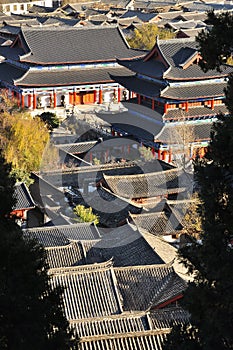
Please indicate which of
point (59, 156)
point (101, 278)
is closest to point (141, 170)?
point (59, 156)

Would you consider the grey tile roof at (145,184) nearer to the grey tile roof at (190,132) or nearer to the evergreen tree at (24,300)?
the grey tile roof at (190,132)

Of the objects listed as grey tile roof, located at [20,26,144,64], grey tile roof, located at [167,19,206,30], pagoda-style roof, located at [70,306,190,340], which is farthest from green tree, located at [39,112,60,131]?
grey tile roof, located at [167,19,206,30]

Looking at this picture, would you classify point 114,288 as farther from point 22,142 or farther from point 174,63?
point 174,63

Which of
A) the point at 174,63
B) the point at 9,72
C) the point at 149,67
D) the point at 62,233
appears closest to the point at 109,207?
the point at 62,233

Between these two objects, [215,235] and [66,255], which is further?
[66,255]

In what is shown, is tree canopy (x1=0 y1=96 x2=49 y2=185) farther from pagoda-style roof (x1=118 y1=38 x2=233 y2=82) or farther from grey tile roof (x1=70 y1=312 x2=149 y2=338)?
grey tile roof (x1=70 y1=312 x2=149 y2=338)

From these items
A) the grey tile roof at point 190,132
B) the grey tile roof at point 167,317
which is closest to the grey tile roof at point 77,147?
the grey tile roof at point 190,132

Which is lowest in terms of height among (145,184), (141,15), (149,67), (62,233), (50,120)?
(141,15)
